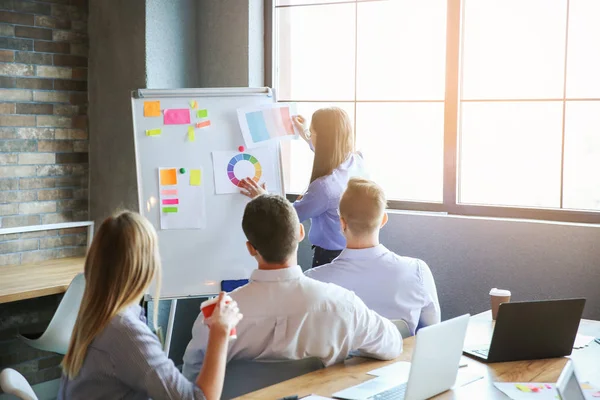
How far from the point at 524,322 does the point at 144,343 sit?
1120 mm

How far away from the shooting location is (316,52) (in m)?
Result: 4.61

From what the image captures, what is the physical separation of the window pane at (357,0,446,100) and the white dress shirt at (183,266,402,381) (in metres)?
2.14

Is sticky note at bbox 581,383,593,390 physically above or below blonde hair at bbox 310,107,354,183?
below

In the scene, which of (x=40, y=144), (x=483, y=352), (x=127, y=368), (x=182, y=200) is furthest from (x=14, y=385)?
(x=40, y=144)

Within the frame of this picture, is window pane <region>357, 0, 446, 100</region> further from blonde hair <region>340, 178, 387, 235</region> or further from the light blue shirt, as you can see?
blonde hair <region>340, 178, 387, 235</region>

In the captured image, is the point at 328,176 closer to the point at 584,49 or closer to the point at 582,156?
the point at 582,156

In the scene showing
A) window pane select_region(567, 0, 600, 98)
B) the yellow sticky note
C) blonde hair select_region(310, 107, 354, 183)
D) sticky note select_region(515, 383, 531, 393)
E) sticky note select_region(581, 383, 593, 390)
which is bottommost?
sticky note select_region(515, 383, 531, 393)

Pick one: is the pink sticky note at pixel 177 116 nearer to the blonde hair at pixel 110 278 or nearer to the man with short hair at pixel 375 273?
the man with short hair at pixel 375 273

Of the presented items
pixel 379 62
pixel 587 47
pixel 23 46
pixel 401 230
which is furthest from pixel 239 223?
pixel 587 47

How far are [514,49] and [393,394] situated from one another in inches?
94.9

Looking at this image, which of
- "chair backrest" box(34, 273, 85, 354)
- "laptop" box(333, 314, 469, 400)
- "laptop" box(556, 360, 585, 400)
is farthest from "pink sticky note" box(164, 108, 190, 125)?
"laptop" box(556, 360, 585, 400)

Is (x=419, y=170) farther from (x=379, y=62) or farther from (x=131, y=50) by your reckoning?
(x=131, y=50)

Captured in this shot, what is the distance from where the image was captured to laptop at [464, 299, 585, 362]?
2318 mm

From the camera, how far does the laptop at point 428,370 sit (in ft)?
6.23
